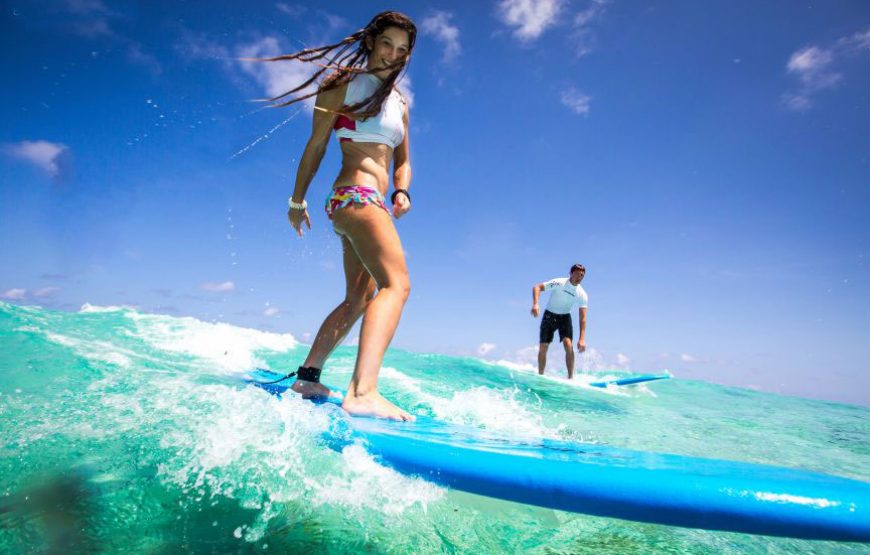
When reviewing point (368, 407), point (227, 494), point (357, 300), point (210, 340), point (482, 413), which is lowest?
point (227, 494)

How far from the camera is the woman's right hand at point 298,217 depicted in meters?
2.84

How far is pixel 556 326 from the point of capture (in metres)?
9.06

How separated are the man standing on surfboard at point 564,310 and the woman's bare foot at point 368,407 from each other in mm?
7075

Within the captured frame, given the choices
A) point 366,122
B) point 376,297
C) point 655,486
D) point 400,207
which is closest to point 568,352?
point 400,207

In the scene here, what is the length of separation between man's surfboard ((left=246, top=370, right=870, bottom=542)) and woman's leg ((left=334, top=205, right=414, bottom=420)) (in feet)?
1.64

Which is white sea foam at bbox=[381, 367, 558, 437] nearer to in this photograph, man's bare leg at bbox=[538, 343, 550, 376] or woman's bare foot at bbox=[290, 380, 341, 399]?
woman's bare foot at bbox=[290, 380, 341, 399]

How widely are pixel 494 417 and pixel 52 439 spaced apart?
10.2 feet

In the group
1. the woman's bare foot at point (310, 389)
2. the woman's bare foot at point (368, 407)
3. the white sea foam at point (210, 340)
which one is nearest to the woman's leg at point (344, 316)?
the woman's bare foot at point (310, 389)

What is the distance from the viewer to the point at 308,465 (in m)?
1.86

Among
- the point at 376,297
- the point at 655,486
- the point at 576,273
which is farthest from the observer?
the point at 576,273

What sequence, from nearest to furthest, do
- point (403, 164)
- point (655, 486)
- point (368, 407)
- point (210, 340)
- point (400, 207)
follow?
point (655, 486), point (368, 407), point (400, 207), point (403, 164), point (210, 340)

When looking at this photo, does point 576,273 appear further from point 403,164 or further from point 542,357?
point 403,164

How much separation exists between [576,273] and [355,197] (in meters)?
7.36

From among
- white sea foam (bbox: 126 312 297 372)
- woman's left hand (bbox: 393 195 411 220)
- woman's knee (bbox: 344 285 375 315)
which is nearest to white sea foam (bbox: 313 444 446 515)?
woman's knee (bbox: 344 285 375 315)
